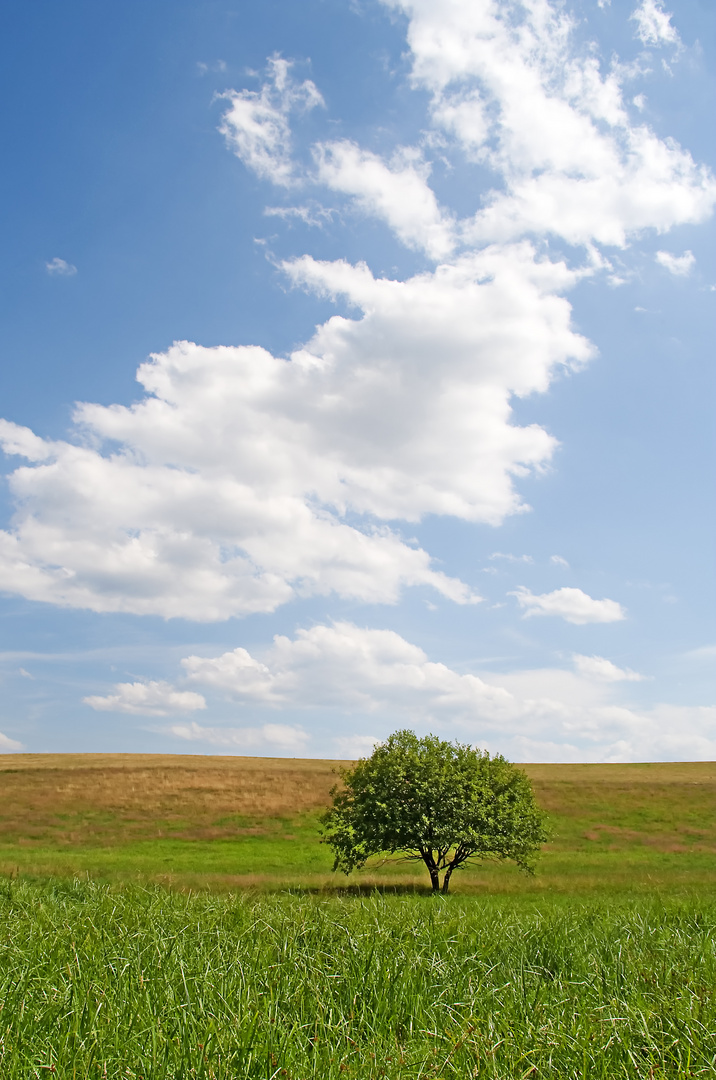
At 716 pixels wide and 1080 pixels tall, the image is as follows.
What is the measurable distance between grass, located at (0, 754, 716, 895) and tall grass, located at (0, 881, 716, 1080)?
2304 cm

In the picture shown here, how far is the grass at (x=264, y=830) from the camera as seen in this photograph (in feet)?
120

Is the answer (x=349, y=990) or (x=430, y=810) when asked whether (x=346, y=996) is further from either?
(x=430, y=810)

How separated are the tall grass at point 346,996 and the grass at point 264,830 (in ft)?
75.6

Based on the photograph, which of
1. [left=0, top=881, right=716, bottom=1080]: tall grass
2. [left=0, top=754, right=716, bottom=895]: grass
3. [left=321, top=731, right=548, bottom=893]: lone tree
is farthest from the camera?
[left=0, top=754, right=716, bottom=895]: grass

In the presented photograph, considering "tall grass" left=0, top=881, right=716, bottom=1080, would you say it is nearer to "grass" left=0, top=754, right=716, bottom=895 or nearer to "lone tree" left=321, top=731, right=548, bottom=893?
"grass" left=0, top=754, right=716, bottom=895

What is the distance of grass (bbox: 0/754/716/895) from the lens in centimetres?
3644

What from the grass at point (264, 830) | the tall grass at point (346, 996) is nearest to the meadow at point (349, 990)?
the tall grass at point (346, 996)

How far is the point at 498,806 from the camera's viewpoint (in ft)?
113

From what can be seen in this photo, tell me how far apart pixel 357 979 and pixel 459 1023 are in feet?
3.52

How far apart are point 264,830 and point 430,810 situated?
2426cm

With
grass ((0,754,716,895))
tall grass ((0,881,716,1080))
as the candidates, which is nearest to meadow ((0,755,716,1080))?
tall grass ((0,881,716,1080))

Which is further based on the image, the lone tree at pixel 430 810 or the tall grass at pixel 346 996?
the lone tree at pixel 430 810

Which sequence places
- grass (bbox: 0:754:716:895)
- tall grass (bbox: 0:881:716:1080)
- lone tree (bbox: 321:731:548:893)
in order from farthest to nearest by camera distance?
grass (bbox: 0:754:716:895) → lone tree (bbox: 321:731:548:893) → tall grass (bbox: 0:881:716:1080)

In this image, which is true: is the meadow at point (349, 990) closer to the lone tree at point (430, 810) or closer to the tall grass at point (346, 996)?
the tall grass at point (346, 996)
